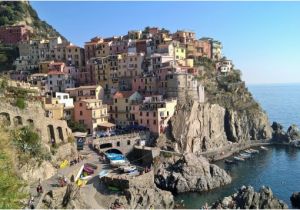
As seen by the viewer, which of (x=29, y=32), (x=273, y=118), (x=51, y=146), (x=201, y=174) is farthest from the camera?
(x=273, y=118)

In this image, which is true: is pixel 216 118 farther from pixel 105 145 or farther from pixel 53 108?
pixel 53 108

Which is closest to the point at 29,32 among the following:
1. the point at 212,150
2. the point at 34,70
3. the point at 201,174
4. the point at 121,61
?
the point at 34,70

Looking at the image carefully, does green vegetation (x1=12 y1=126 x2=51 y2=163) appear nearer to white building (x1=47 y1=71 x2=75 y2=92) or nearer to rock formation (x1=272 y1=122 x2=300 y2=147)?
white building (x1=47 y1=71 x2=75 y2=92)

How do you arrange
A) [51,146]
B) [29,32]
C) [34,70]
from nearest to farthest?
[51,146] < [34,70] < [29,32]

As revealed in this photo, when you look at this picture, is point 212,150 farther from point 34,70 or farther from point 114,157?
point 34,70

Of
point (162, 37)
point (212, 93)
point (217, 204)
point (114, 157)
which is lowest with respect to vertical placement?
point (217, 204)

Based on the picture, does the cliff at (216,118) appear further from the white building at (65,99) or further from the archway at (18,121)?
the archway at (18,121)

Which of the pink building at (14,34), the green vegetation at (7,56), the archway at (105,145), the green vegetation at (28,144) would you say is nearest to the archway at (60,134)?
the green vegetation at (28,144)
